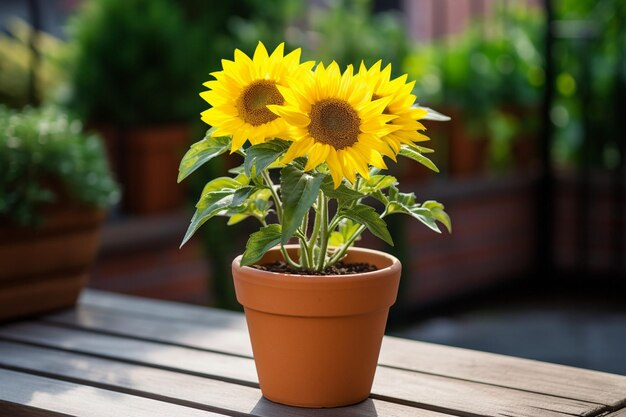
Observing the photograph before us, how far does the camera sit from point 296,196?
151cm

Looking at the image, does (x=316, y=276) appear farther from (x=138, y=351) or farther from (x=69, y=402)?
(x=138, y=351)

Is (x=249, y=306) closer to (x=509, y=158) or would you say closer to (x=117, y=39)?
(x=117, y=39)

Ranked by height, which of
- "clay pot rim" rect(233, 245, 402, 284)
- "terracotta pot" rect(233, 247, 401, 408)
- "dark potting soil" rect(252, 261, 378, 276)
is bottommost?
"terracotta pot" rect(233, 247, 401, 408)

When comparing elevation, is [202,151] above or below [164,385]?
above

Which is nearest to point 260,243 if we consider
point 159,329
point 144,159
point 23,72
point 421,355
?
point 421,355

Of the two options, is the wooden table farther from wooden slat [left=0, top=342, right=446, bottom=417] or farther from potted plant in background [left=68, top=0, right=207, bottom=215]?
potted plant in background [left=68, top=0, right=207, bottom=215]

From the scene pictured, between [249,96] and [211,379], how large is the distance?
49cm

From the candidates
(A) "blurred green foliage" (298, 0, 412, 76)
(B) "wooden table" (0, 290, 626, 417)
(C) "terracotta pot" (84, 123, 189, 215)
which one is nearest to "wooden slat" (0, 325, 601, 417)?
(B) "wooden table" (0, 290, 626, 417)

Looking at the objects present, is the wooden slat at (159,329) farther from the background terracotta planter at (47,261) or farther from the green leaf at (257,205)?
the green leaf at (257,205)

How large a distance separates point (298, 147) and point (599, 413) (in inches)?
23.1

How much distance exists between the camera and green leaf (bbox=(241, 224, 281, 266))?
158 centimetres

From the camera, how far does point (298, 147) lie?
1.49 meters

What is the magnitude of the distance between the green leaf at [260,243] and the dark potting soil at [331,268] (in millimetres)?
95

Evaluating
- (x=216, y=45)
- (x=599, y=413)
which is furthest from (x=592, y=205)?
(x=599, y=413)
